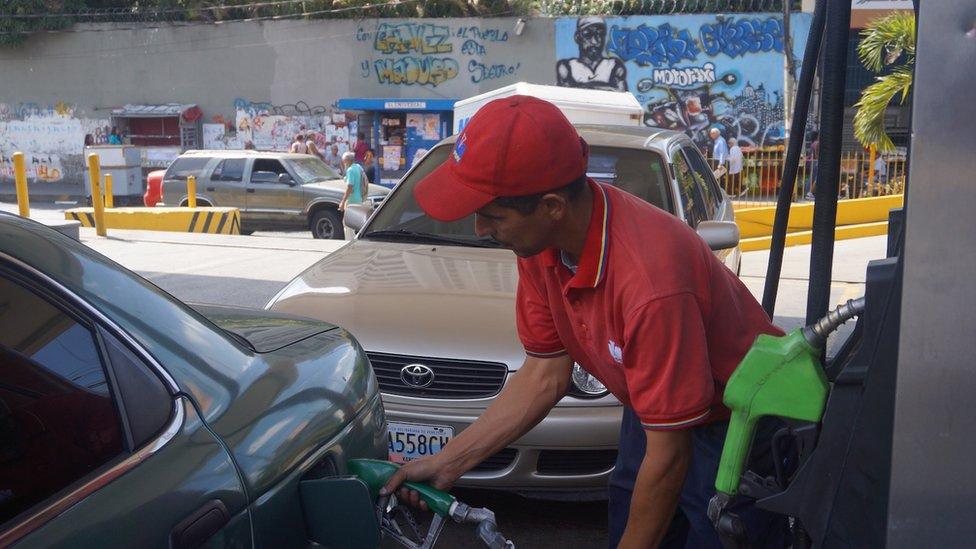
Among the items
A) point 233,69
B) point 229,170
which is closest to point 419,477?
point 229,170

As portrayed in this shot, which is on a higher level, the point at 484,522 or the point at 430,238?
the point at 484,522

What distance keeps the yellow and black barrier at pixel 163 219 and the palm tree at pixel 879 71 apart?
9.79 meters

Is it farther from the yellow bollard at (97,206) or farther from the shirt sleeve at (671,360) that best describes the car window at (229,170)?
the shirt sleeve at (671,360)

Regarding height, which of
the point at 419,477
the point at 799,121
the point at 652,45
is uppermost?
the point at 799,121

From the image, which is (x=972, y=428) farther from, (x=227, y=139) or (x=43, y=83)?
(x=43, y=83)

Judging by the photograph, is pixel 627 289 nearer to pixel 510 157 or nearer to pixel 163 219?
pixel 510 157

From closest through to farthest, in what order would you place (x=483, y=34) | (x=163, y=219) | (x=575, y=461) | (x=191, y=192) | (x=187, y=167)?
1. (x=575, y=461)
2. (x=163, y=219)
3. (x=191, y=192)
4. (x=187, y=167)
5. (x=483, y=34)

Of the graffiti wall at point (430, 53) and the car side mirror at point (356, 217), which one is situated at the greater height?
the graffiti wall at point (430, 53)

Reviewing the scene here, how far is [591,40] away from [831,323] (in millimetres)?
25162

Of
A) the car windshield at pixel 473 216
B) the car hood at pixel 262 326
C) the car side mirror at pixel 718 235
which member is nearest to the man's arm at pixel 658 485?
the car hood at pixel 262 326

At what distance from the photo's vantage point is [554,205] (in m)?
2.15

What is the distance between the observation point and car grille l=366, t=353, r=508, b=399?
4.14 meters

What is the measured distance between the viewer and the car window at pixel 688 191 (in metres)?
5.61

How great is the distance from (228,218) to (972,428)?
15.7 meters
